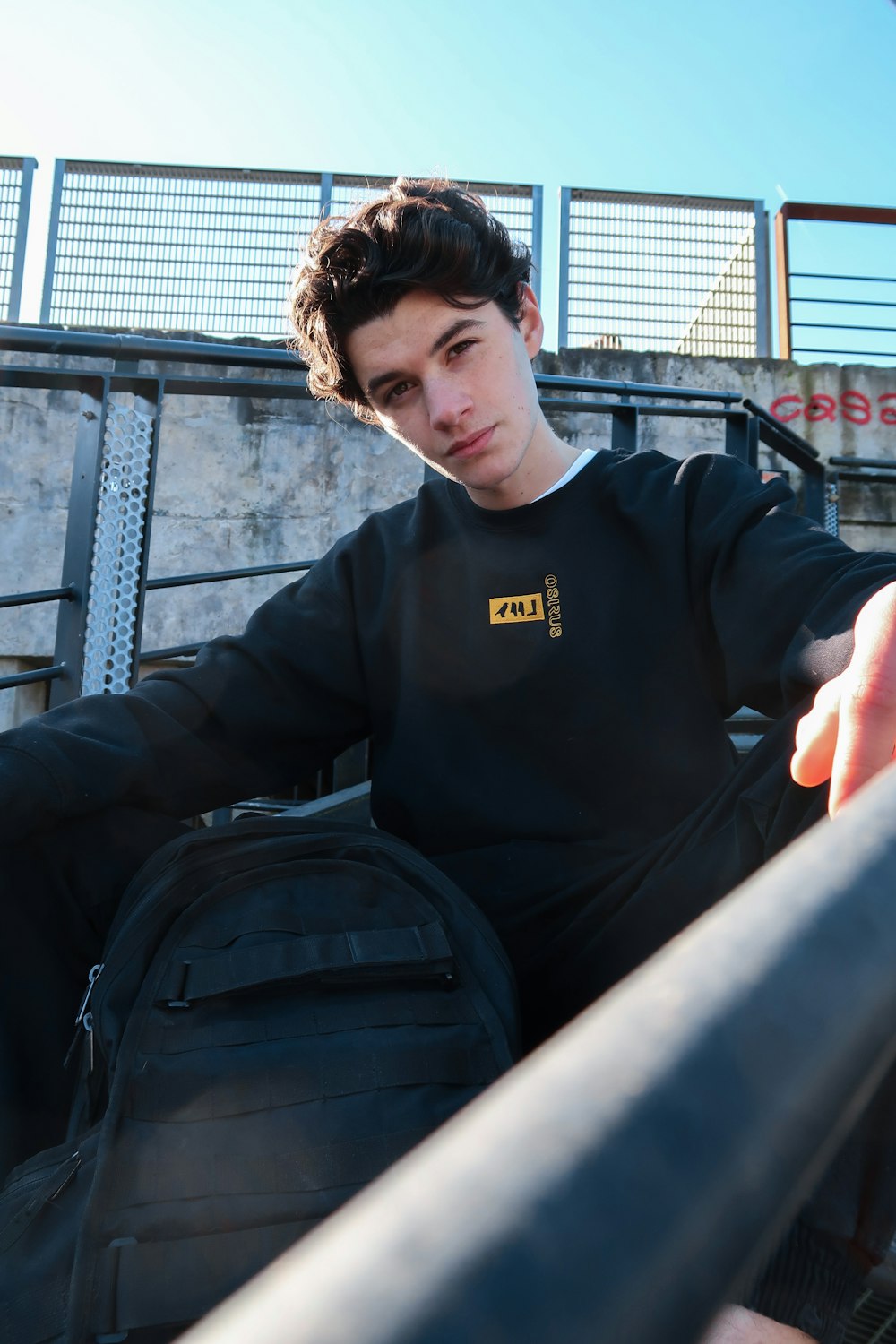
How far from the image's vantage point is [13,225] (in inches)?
237

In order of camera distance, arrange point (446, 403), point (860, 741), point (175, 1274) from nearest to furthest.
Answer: point (860, 741) < point (175, 1274) < point (446, 403)

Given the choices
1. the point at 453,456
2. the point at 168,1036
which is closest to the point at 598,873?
the point at 168,1036

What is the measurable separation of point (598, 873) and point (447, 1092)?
0.39m

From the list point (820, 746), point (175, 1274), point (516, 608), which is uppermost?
point (516, 608)

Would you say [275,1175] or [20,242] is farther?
[20,242]

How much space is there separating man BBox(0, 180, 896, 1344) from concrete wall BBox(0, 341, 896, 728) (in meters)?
2.96

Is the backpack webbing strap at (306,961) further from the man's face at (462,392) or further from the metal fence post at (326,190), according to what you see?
the metal fence post at (326,190)

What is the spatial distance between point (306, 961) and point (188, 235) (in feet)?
20.2

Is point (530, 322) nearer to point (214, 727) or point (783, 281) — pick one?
point (214, 727)

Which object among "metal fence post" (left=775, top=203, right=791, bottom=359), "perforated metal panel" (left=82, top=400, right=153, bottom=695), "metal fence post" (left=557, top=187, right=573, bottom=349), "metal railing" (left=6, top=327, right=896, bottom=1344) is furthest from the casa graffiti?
"metal railing" (left=6, top=327, right=896, bottom=1344)

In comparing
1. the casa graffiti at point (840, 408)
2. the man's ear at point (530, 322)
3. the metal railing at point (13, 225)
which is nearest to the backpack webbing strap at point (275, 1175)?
the man's ear at point (530, 322)

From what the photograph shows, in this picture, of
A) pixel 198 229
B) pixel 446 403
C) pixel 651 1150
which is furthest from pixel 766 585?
pixel 198 229

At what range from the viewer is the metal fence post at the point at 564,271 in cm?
612

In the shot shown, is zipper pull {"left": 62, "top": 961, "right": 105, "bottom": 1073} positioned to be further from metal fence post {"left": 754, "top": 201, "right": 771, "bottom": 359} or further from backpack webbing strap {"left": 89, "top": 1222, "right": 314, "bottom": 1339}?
metal fence post {"left": 754, "top": 201, "right": 771, "bottom": 359}
